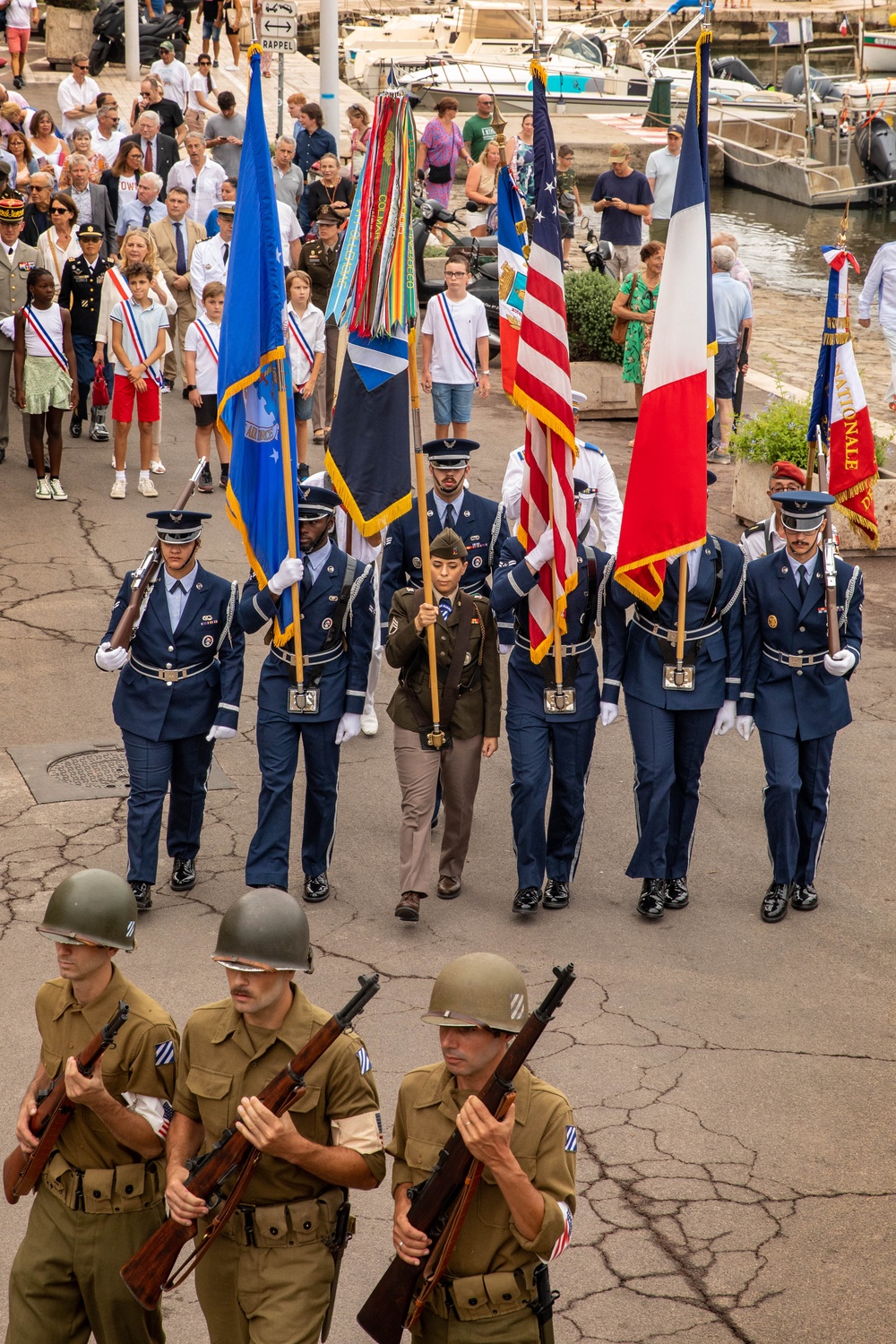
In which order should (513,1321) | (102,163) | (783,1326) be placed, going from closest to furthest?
(513,1321) < (783,1326) < (102,163)

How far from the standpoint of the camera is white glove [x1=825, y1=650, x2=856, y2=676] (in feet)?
27.3

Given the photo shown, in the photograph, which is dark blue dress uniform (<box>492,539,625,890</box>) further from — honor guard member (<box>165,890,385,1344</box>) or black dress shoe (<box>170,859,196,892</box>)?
honor guard member (<box>165,890,385,1344</box>)

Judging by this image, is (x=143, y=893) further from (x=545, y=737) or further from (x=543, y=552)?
(x=543, y=552)

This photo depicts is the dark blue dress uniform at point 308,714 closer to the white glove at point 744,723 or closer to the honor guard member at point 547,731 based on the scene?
the honor guard member at point 547,731

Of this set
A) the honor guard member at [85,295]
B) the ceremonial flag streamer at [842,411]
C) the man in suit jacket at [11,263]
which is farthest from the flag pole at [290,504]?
the honor guard member at [85,295]

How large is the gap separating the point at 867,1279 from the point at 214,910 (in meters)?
3.72

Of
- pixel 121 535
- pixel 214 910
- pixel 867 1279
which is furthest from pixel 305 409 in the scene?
pixel 867 1279

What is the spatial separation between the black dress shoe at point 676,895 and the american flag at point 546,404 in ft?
4.50

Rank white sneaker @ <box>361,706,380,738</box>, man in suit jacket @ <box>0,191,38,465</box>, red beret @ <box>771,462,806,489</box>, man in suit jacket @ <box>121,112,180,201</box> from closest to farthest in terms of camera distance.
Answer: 1. red beret @ <box>771,462,806,489</box>
2. white sneaker @ <box>361,706,380,738</box>
3. man in suit jacket @ <box>0,191,38,465</box>
4. man in suit jacket @ <box>121,112,180,201</box>

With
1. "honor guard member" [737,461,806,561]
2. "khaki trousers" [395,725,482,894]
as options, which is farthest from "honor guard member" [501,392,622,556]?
"khaki trousers" [395,725,482,894]

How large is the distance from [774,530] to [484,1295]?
560 centimetres

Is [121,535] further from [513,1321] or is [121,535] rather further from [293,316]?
[513,1321]

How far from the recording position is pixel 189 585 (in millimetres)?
8188

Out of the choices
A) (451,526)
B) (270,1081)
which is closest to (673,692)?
(451,526)
